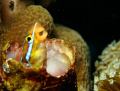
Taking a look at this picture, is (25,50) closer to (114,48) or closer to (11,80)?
(11,80)

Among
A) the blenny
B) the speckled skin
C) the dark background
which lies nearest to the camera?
the blenny

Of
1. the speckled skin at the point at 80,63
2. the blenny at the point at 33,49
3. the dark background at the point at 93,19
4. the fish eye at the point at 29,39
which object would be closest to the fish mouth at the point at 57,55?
the blenny at the point at 33,49

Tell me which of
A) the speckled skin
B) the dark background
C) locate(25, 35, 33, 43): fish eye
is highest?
the dark background

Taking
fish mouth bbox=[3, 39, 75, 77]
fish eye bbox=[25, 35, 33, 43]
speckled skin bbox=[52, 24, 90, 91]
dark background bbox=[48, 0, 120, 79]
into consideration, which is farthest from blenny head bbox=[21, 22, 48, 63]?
dark background bbox=[48, 0, 120, 79]

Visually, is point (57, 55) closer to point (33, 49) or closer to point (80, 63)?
point (33, 49)

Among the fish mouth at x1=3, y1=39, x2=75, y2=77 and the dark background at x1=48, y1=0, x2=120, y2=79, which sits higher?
the dark background at x1=48, y1=0, x2=120, y2=79

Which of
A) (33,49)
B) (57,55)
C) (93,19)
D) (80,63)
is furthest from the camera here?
(93,19)

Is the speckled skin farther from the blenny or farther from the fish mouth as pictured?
the blenny

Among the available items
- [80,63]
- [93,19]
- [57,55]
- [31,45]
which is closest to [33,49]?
[31,45]
